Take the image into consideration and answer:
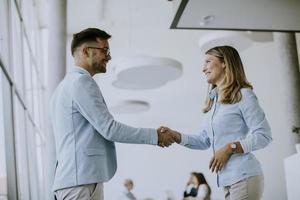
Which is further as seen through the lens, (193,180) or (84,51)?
(193,180)

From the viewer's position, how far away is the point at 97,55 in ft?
8.67

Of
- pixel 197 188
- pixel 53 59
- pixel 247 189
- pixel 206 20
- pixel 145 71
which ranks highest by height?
pixel 206 20

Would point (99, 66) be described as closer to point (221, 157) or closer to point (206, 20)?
point (221, 157)

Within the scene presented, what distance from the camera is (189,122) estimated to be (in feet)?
11.5

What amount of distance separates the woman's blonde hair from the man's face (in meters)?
0.79

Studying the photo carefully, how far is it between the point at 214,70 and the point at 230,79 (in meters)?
0.16

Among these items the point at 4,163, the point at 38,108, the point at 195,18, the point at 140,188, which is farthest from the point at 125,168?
the point at 38,108

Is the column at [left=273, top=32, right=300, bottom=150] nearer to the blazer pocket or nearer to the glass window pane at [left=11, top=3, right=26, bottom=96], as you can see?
the blazer pocket

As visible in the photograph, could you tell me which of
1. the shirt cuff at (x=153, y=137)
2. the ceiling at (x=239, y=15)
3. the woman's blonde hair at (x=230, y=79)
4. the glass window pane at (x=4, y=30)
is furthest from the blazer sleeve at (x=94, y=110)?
the ceiling at (x=239, y=15)

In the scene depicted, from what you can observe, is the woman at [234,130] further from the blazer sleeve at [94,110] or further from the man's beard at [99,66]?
the man's beard at [99,66]

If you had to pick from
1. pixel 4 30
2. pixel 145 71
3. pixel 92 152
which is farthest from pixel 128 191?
pixel 4 30

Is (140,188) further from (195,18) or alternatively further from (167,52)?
(195,18)

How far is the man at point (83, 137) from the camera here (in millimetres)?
2275

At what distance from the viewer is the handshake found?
2672mm
